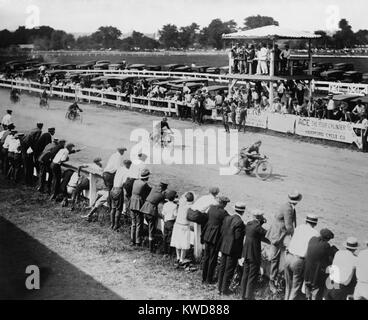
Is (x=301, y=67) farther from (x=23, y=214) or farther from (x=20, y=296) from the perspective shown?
(x=20, y=296)

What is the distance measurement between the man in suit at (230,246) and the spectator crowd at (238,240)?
0.02 metres

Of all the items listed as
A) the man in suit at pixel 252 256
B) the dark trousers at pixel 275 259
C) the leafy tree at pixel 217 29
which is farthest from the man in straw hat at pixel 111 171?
the leafy tree at pixel 217 29

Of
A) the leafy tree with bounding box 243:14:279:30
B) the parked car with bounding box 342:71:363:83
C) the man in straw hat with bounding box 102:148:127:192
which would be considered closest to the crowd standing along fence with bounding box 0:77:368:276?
the man in straw hat with bounding box 102:148:127:192

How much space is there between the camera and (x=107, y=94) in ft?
119

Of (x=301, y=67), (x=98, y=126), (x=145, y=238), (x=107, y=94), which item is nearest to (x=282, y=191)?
(x=145, y=238)

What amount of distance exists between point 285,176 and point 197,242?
7696 millimetres

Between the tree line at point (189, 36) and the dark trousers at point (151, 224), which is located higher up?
the tree line at point (189, 36)

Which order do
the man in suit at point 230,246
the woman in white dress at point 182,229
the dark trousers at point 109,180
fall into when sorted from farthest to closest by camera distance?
the dark trousers at point 109,180
the woman in white dress at point 182,229
the man in suit at point 230,246

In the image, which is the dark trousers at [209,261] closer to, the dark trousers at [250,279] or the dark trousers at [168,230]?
the dark trousers at [250,279]

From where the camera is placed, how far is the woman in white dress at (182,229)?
10.1 metres

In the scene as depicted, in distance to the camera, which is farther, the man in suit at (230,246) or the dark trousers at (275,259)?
the man in suit at (230,246)

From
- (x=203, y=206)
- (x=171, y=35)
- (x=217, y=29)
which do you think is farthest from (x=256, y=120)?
(x=171, y=35)

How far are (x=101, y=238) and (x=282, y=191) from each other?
19.9 feet

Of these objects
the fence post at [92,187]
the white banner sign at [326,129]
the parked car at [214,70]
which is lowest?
the fence post at [92,187]
